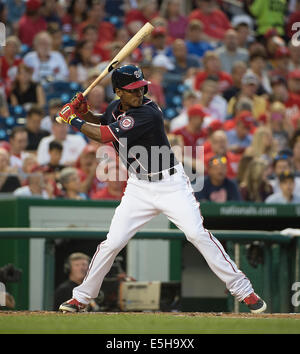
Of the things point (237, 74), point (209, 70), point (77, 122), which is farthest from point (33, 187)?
point (237, 74)

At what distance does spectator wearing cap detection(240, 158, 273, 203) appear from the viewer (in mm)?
9992

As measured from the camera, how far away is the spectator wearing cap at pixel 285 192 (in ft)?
32.0

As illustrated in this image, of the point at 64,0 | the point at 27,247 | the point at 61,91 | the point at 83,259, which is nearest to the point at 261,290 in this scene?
the point at 83,259

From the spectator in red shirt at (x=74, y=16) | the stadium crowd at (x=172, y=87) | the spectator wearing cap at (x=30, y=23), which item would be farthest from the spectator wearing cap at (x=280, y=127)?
the spectator wearing cap at (x=30, y=23)

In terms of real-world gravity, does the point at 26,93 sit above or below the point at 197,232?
above

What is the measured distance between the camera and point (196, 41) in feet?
46.6

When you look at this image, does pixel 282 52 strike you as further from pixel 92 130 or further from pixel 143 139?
pixel 92 130

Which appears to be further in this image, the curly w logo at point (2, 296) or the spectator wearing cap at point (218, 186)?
the spectator wearing cap at point (218, 186)

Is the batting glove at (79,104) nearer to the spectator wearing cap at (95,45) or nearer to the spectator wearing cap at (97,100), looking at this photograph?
the spectator wearing cap at (97,100)

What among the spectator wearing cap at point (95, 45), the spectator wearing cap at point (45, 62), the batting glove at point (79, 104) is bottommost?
the batting glove at point (79, 104)

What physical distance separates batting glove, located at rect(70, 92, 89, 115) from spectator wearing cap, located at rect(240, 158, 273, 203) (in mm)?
3545

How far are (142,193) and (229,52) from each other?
7.91 meters

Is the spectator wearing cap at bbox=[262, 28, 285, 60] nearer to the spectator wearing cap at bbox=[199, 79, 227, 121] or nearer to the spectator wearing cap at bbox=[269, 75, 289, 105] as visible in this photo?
the spectator wearing cap at bbox=[269, 75, 289, 105]

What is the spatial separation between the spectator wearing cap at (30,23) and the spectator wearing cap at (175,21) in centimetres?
233
